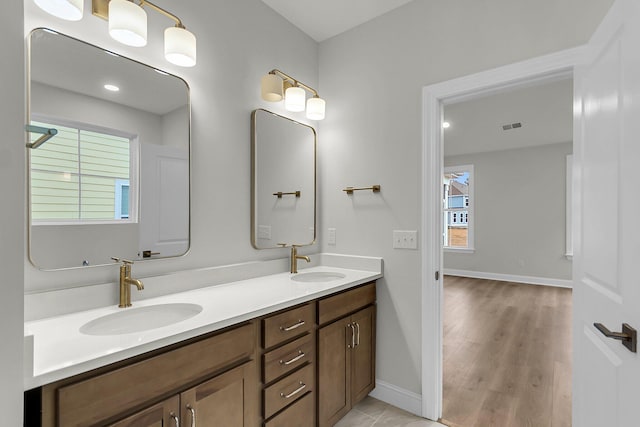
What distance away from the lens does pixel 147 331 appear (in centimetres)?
104

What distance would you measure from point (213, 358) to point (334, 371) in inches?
33.6

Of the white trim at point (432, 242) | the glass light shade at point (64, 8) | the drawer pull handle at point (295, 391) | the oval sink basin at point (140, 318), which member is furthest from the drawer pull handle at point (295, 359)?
the glass light shade at point (64, 8)

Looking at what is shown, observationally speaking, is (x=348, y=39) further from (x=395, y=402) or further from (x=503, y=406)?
(x=503, y=406)

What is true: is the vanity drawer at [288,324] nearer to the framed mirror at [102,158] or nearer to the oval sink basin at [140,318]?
the oval sink basin at [140,318]

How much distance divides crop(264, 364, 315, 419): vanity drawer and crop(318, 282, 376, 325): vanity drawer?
0.26 metres

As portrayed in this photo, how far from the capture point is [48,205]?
4.02 ft

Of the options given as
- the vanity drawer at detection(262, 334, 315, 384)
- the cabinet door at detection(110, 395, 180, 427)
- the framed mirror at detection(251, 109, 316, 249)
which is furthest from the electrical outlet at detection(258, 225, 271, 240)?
the cabinet door at detection(110, 395, 180, 427)

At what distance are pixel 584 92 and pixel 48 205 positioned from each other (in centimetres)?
229

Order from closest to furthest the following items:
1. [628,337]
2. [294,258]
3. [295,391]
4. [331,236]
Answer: [628,337], [295,391], [294,258], [331,236]

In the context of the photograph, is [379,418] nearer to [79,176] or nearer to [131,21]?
[79,176]

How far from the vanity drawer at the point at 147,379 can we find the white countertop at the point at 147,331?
0.05 meters

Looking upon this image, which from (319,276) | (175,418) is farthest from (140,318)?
(319,276)

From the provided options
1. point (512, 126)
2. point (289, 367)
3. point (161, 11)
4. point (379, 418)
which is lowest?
point (379, 418)

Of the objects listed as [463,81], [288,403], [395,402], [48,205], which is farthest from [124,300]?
[463,81]
